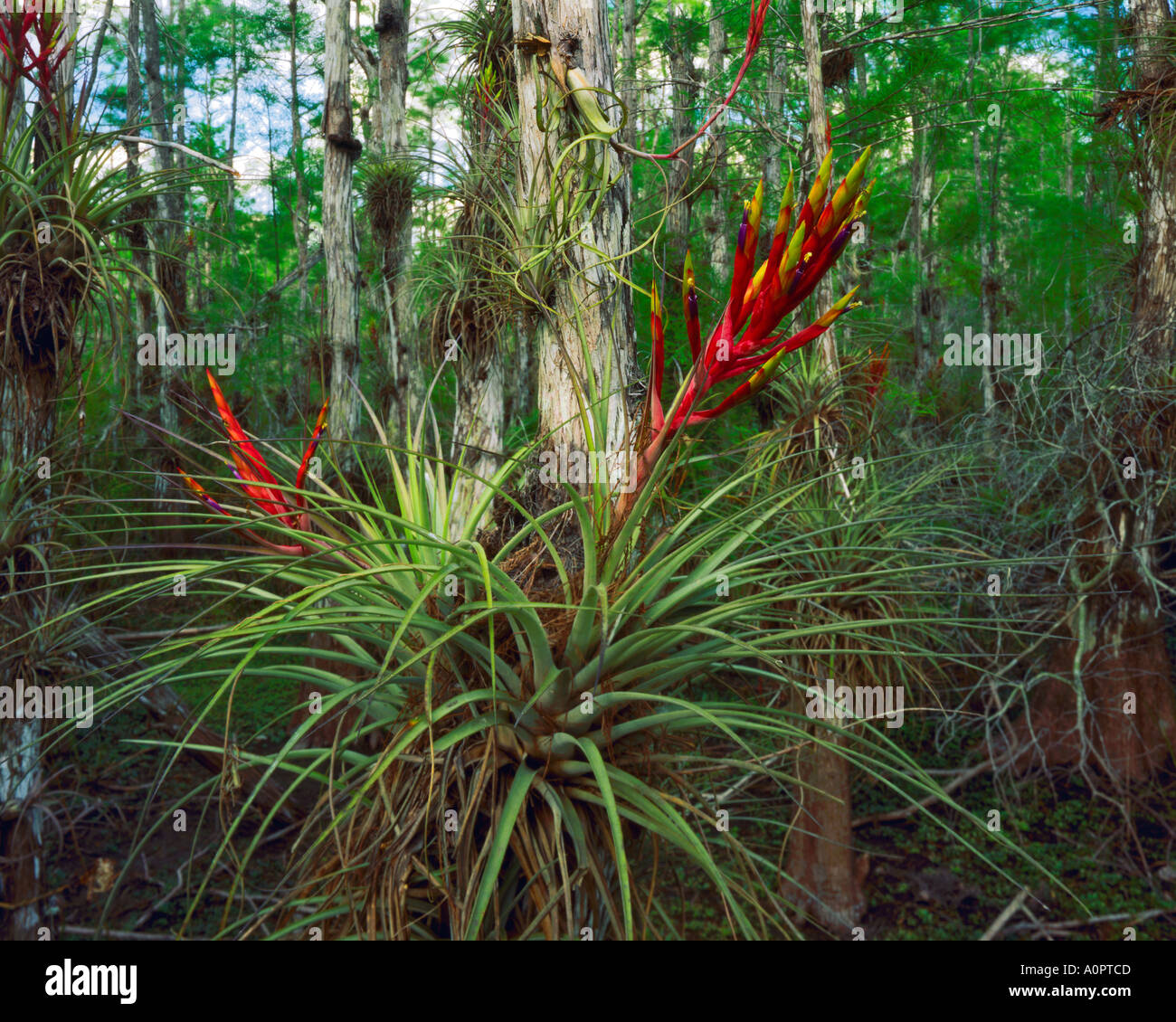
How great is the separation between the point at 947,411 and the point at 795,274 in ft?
A: 32.1

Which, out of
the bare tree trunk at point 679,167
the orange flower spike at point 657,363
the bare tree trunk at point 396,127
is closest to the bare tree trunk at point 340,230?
the bare tree trunk at point 396,127

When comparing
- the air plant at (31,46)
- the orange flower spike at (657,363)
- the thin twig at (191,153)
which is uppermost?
the air plant at (31,46)

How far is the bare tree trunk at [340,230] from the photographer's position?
5.89 metres

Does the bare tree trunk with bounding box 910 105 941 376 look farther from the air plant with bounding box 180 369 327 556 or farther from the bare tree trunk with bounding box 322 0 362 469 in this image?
the air plant with bounding box 180 369 327 556

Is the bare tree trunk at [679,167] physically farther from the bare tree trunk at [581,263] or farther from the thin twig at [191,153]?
the thin twig at [191,153]

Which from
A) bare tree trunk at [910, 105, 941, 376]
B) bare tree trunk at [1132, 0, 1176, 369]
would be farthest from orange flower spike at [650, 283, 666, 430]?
bare tree trunk at [910, 105, 941, 376]

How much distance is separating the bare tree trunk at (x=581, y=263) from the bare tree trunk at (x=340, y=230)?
418 centimetres

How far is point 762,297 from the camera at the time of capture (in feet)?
3.94

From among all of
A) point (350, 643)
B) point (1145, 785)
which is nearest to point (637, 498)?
point (350, 643)

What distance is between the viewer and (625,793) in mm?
1326

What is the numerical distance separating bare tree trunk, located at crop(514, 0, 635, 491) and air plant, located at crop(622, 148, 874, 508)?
523mm

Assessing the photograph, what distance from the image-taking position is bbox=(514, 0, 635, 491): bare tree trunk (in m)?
1.91

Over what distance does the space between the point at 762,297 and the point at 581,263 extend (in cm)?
86
